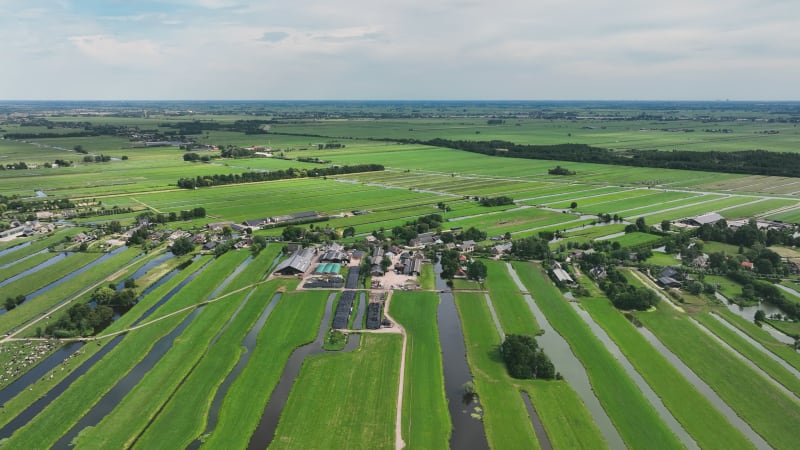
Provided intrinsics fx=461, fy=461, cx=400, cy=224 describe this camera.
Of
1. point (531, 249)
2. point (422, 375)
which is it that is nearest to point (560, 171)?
point (531, 249)

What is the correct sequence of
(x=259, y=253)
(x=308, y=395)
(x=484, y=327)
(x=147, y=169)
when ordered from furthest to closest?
1. (x=147, y=169)
2. (x=259, y=253)
3. (x=484, y=327)
4. (x=308, y=395)

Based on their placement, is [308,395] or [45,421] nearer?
[45,421]

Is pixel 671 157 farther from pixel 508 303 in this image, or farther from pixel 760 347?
pixel 508 303

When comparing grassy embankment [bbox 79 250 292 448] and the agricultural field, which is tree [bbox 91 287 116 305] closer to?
the agricultural field

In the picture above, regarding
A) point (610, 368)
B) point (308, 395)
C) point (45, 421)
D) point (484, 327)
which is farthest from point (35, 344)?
point (610, 368)

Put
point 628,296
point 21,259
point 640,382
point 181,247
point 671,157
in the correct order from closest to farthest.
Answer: point 640,382, point 628,296, point 21,259, point 181,247, point 671,157

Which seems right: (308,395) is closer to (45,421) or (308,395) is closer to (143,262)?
(45,421)

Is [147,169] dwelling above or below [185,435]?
above

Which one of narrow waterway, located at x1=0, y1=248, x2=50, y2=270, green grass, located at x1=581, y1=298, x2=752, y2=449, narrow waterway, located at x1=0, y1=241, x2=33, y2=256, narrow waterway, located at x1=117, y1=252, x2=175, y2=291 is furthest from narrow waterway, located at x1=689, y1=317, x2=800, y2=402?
narrow waterway, located at x1=0, y1=241, x2=33, y2=256
